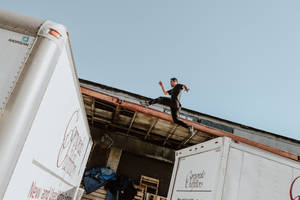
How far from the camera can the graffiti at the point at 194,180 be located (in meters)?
5.16

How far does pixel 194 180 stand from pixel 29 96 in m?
4.23

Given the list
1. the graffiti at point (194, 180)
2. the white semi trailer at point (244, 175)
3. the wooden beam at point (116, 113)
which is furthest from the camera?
the wooden beam at point (116, 113)

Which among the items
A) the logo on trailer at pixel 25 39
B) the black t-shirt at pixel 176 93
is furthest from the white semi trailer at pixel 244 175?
the black t-shirt at pixel 176 93

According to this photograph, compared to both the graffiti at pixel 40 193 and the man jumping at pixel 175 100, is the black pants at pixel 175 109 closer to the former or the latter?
the man jumping at pixel 175 100

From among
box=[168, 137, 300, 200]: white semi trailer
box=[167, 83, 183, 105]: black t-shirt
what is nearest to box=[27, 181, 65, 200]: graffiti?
box=[168, 137, 300, 200]: white semi trailer

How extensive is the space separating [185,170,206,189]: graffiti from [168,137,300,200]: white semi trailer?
21 millimetres

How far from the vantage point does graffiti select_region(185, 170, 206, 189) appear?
5.16m

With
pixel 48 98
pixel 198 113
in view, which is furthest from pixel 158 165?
pixel 48 98

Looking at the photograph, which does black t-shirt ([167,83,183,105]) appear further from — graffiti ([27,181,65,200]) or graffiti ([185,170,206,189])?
graffiti ([27,181,65,200])

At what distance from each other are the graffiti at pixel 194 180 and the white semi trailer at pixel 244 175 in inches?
0.8

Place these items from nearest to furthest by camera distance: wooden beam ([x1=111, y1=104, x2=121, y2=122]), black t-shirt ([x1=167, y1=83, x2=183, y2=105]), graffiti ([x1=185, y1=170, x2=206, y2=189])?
graffiti ([x1=185, y1=170, x2=206, y2=189])
black t-shirt ([x1=167, y1=83, x2=183, y2=105])
wooden beam ([x1=111, y1=104, x2=121, y2=122])

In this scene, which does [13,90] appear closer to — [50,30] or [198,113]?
[50,30]

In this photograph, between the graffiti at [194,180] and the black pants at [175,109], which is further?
the black pants at [175,109]

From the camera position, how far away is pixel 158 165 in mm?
14516
